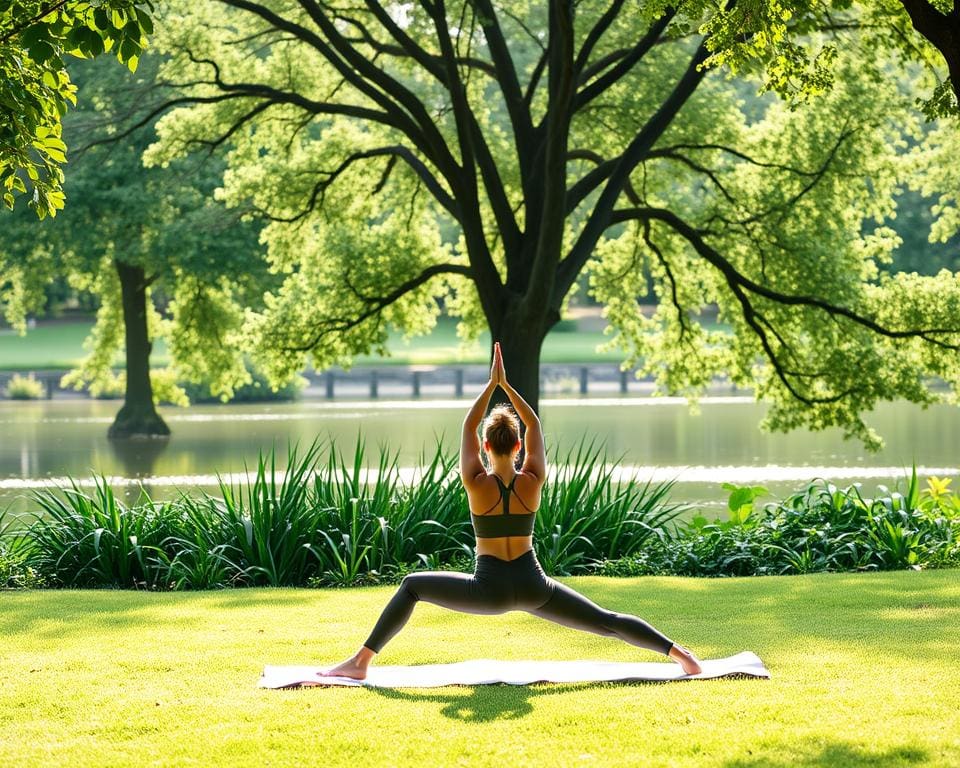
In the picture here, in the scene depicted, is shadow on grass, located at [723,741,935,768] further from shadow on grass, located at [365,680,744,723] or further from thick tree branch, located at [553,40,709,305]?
thick tree branch, located at [553,40,709,305]

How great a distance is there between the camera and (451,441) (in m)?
30.8

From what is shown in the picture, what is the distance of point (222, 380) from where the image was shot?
30938 millimetres

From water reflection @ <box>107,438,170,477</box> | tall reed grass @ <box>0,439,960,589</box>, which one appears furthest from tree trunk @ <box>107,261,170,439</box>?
tall reed grass @ <box>0,439,960,589</box>

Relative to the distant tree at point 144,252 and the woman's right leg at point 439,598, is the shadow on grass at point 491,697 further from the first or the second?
the distant tree at point 144,252

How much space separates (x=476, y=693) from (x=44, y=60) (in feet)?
11.7

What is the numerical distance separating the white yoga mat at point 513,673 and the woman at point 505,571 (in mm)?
194

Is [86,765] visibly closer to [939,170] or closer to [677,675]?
[677,675]

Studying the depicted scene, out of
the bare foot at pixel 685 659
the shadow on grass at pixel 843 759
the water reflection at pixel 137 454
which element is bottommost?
the water reflection at pixel 137 454

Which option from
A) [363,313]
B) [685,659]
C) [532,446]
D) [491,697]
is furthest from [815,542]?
[363,313]

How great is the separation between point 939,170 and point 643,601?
1773 centimetres

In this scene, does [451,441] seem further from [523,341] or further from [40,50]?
[40,50]

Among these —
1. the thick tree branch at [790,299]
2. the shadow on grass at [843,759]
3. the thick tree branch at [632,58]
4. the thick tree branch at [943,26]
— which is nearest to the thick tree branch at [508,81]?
the thick tree branch at [632,58]

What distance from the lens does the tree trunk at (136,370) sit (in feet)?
112

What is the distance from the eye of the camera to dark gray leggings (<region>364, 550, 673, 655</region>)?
6.41 meters
